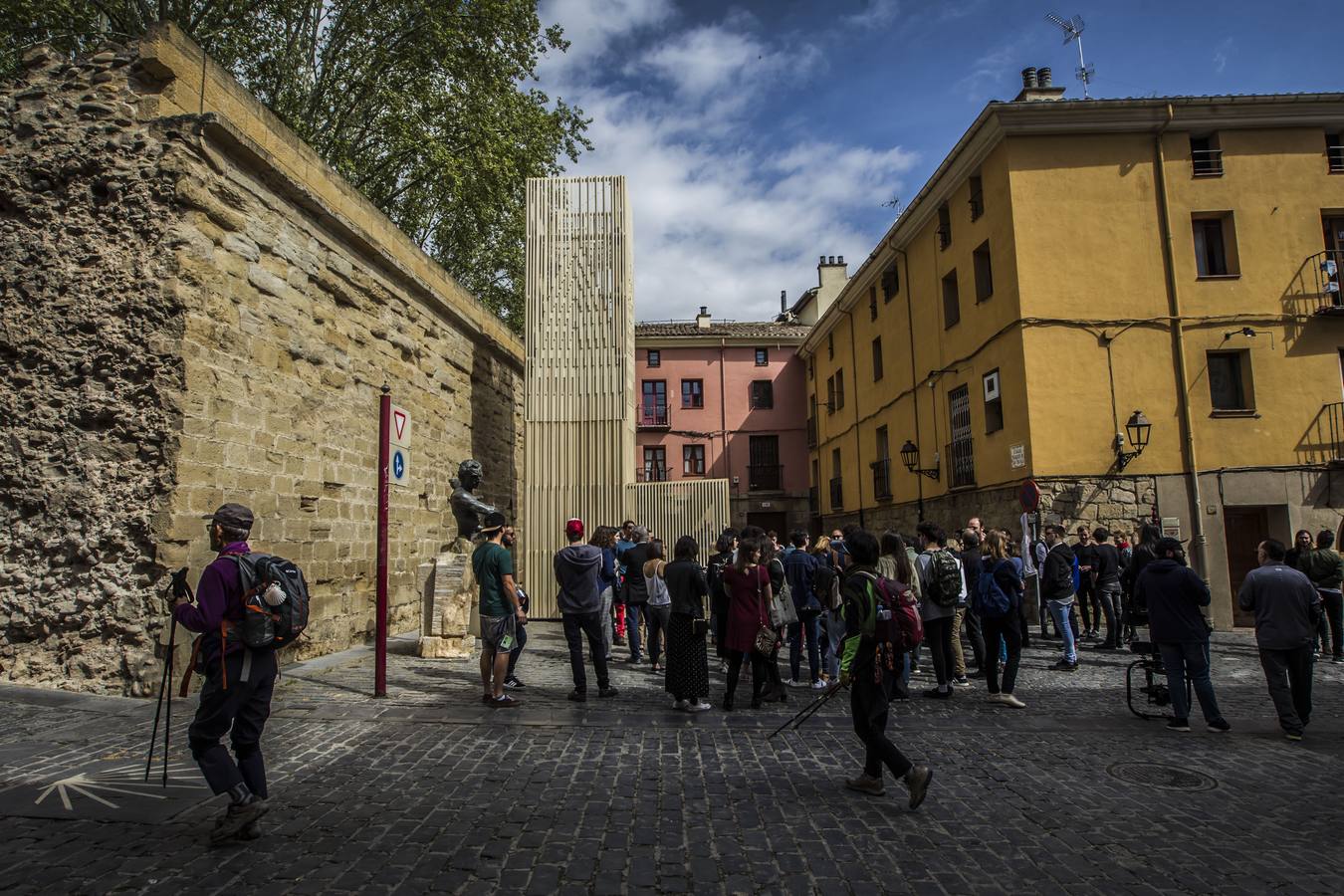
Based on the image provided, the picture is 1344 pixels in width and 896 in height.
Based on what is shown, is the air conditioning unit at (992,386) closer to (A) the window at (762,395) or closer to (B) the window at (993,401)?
(B) the window at (993,401)

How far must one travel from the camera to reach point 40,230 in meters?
6.89

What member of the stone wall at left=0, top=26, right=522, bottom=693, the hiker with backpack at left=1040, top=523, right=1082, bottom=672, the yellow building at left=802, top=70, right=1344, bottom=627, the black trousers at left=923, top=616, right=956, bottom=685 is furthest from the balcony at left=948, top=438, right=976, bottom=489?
the stone wall at left=0, top=26, right=522, bottom=693

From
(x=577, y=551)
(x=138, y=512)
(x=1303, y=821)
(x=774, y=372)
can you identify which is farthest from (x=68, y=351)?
(x=774, y=372)

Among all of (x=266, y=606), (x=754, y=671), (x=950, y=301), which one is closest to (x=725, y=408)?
(x=950, y=301)

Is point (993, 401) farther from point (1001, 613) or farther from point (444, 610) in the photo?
point (444, 610)

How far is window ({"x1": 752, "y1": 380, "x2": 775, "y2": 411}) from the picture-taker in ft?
113

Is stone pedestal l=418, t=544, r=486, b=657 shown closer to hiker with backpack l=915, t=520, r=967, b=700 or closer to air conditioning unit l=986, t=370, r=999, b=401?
hiker with backpack l=915, t=520, r=967, b=700

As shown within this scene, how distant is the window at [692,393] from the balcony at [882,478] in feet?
41.1

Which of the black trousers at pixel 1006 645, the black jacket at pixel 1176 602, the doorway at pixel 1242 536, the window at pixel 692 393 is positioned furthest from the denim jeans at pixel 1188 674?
the window at pixel 692 393

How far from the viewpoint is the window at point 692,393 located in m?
34.7

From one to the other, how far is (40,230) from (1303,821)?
33.2 feet

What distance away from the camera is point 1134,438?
1414 centimetres

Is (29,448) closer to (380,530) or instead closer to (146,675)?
(146,675)

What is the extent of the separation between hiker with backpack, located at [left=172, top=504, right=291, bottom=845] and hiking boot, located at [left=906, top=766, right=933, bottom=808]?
3.29 meters
